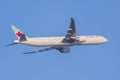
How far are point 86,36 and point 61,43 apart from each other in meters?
10.5

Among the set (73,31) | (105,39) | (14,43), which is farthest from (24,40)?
(105,39)

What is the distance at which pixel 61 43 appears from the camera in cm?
17500

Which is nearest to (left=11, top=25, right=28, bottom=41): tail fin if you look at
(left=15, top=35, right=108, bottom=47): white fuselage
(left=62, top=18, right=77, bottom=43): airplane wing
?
(left=15, top=35, right=108, bottom=47): white fuselage

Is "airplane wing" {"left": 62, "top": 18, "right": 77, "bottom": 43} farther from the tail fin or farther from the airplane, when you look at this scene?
the tail fin

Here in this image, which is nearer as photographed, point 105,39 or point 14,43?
point 14,43

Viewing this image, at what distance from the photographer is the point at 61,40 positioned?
176 metres

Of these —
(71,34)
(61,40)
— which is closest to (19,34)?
(61,40)

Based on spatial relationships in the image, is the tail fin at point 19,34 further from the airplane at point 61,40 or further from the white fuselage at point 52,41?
the white fuselage at point 52,41

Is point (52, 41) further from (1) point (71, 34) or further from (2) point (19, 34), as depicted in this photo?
(2) point (19, 34)

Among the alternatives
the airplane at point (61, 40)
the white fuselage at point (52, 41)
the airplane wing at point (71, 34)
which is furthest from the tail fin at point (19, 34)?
the airplane wing at point (71, 34)

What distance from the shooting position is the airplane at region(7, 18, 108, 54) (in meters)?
173

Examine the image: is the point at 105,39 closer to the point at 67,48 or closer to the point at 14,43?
the point at 67,48

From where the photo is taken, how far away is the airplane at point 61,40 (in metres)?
173

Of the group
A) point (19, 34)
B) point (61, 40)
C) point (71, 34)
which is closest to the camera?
point (71, 34)
